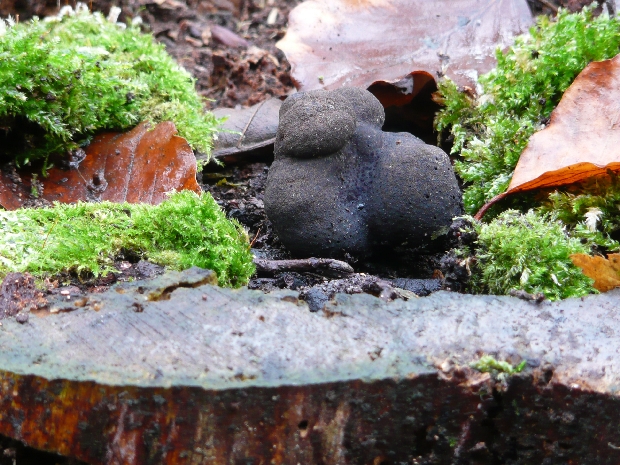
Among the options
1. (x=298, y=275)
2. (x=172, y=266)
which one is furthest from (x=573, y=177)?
(x=172, y=266)

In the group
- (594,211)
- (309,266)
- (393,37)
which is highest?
(393,37)

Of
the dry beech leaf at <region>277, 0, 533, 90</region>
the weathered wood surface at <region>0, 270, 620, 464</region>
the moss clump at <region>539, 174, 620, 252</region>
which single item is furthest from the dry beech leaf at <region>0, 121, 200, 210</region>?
the moss clump at <region>539, 174, 620, 252</region>

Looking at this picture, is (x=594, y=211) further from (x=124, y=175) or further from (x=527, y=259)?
(x=124, y=175)

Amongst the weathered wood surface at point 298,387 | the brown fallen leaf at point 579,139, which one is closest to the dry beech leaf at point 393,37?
the brown fallen leaf at point 579,139

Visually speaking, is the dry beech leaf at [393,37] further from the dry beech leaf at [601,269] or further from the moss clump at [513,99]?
the dry beech leaf at [601,269]

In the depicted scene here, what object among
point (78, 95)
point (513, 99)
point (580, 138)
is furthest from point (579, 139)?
point (78, 95)

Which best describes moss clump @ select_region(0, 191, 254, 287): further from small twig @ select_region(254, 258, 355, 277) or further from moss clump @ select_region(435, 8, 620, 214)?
moss clump @ select_region(435, 8, 620, 214)
